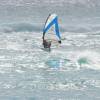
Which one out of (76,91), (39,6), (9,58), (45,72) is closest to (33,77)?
(45,72)

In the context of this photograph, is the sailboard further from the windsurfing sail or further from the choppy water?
the choppy water

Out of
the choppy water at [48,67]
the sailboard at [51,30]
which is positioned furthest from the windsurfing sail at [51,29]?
the choppy water at [48,67]

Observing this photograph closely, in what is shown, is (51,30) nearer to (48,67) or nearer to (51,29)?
(51,29)

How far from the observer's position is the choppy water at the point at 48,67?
19625mm

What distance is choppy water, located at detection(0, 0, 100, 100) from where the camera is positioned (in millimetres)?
19625

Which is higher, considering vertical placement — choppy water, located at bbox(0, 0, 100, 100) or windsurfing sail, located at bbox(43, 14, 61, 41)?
→ windsurfing sail, located at bbox(43, 14, 61, 41)

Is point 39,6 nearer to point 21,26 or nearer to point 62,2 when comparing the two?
point 62,2

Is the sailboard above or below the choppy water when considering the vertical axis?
above

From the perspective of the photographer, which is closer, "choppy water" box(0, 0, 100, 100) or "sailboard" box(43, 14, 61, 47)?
"choppy water" box(0, 0, 100, 100)

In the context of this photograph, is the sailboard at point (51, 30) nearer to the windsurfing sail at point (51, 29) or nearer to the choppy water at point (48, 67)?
the windsurfing sail at point (51, 29)

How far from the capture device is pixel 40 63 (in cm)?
2536

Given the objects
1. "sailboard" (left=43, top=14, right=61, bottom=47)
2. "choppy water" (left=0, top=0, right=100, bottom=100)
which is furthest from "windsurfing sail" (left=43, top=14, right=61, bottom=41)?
"choppy water" (left=0, top=0, right=100, bottom=100)

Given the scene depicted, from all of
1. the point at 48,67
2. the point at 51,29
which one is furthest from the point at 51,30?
the point at 48,67

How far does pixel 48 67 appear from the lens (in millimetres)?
24375
